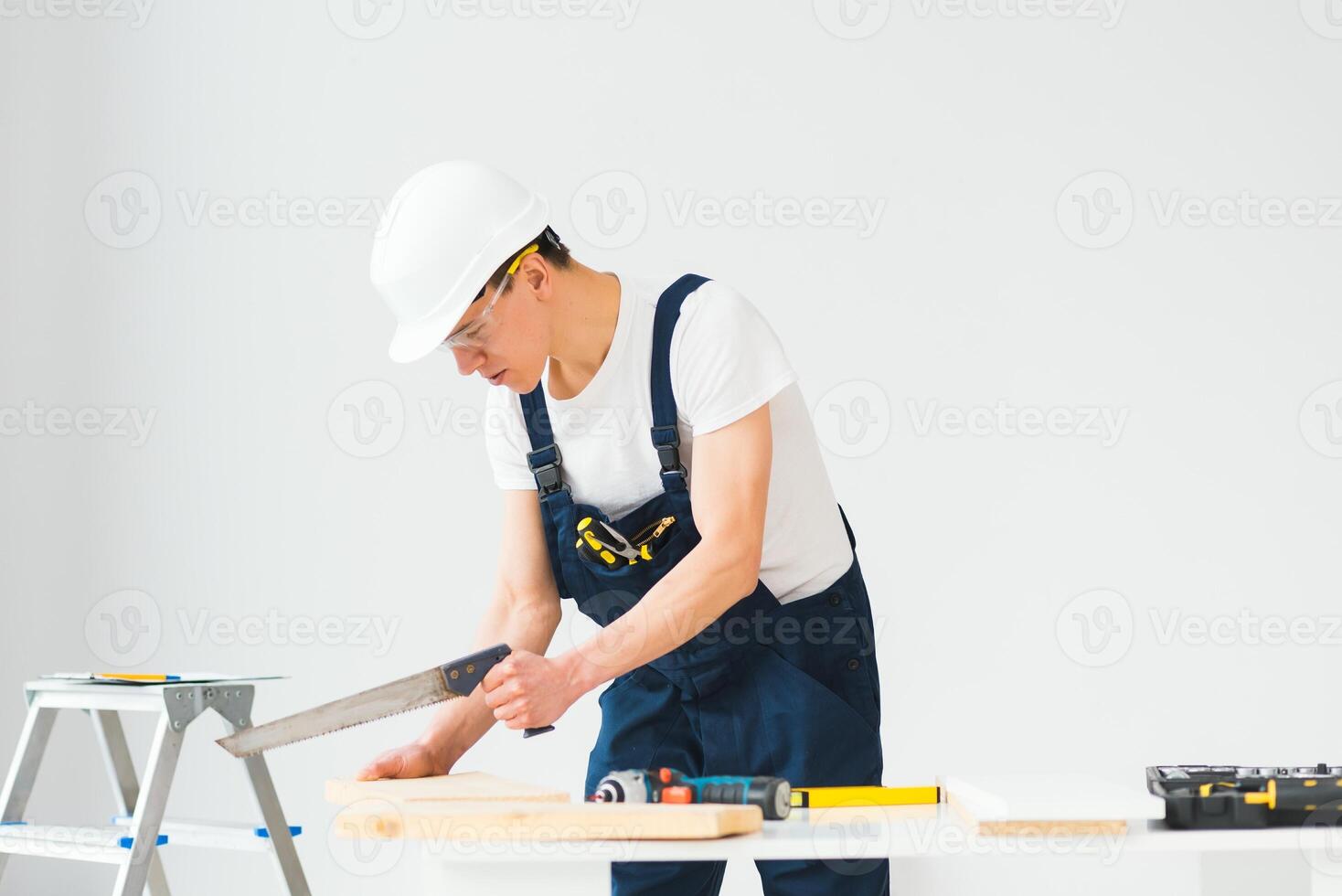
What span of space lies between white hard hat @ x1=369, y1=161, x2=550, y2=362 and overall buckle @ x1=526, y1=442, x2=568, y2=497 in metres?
0.28

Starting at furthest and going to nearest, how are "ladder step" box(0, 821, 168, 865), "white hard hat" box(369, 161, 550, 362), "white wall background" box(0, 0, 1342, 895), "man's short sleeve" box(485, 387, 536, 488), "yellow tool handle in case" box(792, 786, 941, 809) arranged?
"white wall background" box(0, 0, 1342, 895) → "ladder step" box(0, 821, 168, 865) → "man's short sleeve" box(485, 387, 536, 488) → "white hard hat" box(369, 161, 550, 362) → "yellow tool handle in case" box(792, 786, 941, 809)

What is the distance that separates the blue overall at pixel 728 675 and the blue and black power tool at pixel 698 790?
42 cm

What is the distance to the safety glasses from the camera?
175 cm

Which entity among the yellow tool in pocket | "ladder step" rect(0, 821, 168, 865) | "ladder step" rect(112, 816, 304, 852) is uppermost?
the yellow tool in pocket

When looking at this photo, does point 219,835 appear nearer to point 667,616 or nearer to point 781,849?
point 667,616

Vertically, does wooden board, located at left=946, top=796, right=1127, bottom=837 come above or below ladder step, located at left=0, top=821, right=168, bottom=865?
above

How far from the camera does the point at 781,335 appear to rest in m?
3.48

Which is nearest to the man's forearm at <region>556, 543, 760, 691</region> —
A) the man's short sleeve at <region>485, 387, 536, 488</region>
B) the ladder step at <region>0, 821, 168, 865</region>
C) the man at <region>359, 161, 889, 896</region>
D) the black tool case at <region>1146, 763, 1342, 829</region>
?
the man at <region>359, 161, 889, 896</region>

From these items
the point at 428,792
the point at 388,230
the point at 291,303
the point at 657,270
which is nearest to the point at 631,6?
the point at 657,270

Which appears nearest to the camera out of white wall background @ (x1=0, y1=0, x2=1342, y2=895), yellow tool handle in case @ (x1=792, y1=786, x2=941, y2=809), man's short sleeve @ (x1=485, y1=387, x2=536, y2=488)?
yellow tool handle in case @ (x1=792, y1=786, x2=941, y2=809)

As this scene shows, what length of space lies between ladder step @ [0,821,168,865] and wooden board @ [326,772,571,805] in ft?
3.88

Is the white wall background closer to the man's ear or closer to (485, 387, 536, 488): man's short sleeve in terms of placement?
(485, 387, 536, 488): man's short sleeve

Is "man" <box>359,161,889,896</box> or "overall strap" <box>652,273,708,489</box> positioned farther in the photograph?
"overall strap" <box>652,273,708,489</box>

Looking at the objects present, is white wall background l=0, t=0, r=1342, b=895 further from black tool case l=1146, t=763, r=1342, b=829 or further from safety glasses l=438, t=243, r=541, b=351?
black tool case l=1146, t=763, r=1342, b=829
